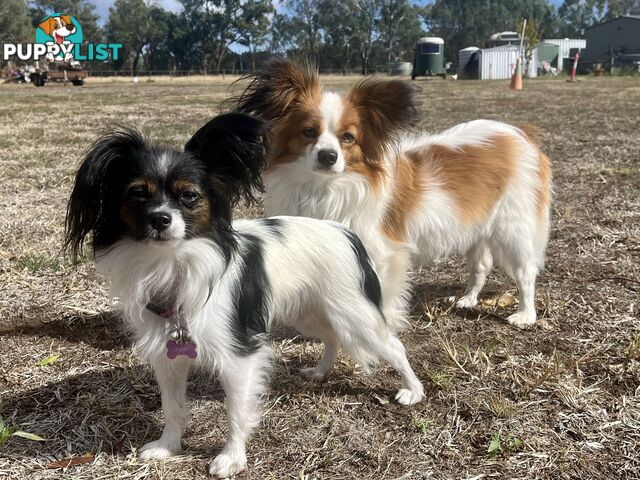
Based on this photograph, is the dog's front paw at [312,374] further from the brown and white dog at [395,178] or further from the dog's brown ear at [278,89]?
the dog's brown ear at [278,89]

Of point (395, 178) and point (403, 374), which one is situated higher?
point (395, 178)

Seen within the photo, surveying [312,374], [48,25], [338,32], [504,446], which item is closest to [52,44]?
[48,25]

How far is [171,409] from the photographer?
239cm

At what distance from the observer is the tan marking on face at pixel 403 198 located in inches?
132

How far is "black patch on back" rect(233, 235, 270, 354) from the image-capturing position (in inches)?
88.6

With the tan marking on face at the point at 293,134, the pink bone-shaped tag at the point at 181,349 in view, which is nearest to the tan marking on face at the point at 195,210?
the pink bone-shaped tag at the point at 181,349

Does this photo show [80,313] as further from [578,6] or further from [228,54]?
[578,6]

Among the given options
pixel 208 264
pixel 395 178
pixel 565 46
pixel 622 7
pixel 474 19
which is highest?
pixel 622 7

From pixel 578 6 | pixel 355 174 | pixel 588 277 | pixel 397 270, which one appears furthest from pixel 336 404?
pixel 578 6

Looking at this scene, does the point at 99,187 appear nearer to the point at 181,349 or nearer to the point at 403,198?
the point at 181,349

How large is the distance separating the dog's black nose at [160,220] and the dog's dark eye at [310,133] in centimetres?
143

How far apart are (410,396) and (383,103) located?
1638mm

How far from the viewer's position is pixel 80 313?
3.51m

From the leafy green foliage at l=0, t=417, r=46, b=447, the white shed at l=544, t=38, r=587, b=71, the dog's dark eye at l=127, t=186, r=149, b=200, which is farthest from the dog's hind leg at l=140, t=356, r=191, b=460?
the white shed at l=544, t=38, r=587, b=71
